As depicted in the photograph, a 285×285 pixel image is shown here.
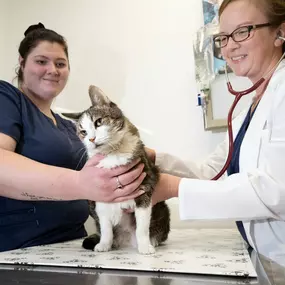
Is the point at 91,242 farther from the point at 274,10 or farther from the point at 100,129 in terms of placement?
the point at 274,10

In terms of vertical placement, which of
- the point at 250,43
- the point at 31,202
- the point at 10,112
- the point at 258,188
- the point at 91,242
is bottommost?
the point at 91,242

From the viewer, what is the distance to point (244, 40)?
3.33 feet

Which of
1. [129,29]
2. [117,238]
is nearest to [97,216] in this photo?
[117,238]

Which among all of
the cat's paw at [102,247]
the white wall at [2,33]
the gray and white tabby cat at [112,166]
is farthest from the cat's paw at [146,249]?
the white wall at [2,33]

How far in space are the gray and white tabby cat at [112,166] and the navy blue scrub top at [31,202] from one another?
20 cm

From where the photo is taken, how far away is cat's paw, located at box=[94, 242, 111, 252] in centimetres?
104

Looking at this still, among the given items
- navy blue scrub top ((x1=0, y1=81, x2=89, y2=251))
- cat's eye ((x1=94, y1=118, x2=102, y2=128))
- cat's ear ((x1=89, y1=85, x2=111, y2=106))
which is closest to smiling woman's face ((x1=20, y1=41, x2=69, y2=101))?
navy blue scrub top ((x1=0, y1=81, x2=89, y2=251))

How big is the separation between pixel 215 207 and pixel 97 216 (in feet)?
1.44

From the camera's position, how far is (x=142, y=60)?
1.88 metres

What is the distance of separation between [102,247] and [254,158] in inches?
21.0

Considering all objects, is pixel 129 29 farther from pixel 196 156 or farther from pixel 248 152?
pixel 248 152

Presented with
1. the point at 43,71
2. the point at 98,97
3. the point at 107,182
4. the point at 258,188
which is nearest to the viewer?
the point at 258,188

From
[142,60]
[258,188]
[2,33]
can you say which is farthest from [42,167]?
[2,33]

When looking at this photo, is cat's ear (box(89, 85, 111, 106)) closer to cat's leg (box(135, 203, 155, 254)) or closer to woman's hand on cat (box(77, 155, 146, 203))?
woman's hand on cat (box(77, 155, 146, 203))
